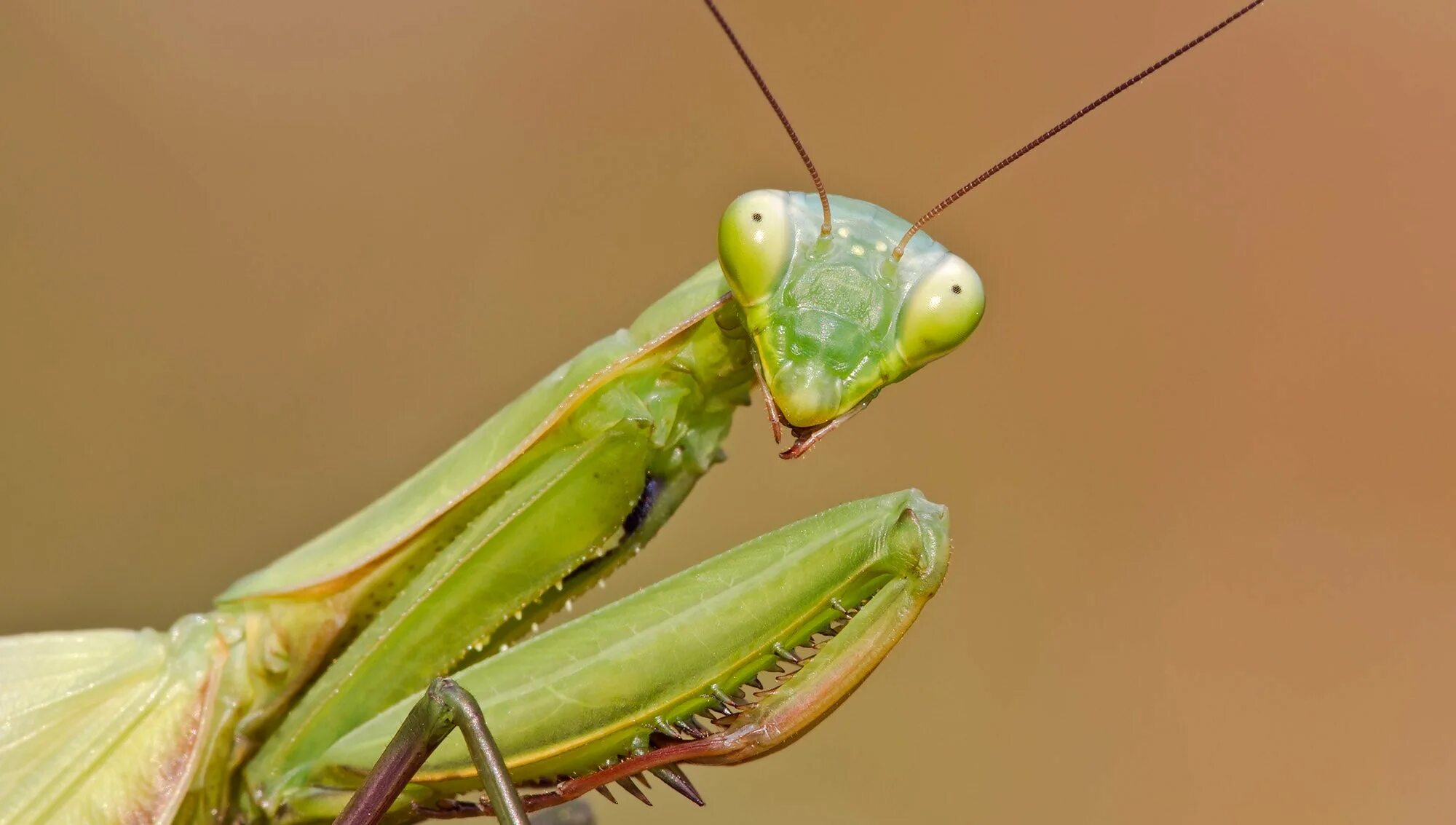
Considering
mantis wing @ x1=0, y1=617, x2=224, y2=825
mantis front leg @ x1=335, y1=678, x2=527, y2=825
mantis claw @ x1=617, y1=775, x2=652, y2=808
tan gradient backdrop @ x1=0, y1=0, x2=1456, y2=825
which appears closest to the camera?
mantis front leg @ x1=335, y1=678, x2=527, y2=825

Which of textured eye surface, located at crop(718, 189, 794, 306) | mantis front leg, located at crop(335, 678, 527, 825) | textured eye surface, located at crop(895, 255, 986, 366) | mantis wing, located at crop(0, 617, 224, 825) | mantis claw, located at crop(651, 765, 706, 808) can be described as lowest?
mantis claw, located at crop(651, 765, 706, 808)

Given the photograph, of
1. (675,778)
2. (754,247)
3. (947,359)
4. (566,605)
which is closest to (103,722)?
(566,605)

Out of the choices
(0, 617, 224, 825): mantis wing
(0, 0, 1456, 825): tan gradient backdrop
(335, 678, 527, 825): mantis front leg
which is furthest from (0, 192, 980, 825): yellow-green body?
(0, 0, 1456, 825): tan gradient backdrop

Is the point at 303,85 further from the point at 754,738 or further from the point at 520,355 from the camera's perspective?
the point at 754,738

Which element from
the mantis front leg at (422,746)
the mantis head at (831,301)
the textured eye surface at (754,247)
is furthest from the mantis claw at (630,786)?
the textured eye surface at (754,247)

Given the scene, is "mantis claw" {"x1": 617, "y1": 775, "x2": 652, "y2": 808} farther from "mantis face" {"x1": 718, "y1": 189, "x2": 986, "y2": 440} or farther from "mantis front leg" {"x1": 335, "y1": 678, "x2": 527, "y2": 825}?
"mantis face" {"x1": 718, "y1": 189, "x2": 986, "y2": 440}

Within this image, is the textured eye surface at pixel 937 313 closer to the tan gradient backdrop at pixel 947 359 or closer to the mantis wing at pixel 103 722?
the mantis wing at pixel 103 722

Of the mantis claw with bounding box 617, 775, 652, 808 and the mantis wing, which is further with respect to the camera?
the mantis wing

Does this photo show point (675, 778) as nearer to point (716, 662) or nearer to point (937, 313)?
point (716, 662)
